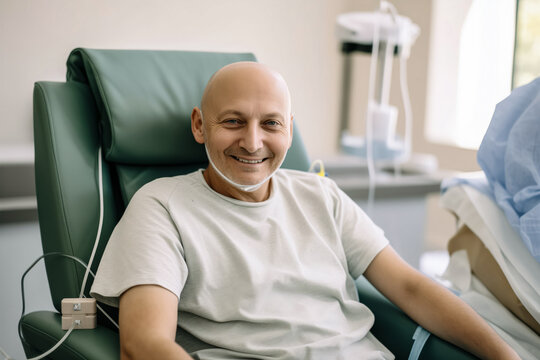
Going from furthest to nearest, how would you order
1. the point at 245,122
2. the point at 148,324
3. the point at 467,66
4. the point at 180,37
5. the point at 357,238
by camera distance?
the point at 467,66 → the point at 180,37 → the point at 357,238 → the point at 245,122 → the point at 148,324

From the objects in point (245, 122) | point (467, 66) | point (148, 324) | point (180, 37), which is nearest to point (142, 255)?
point (148, 324)

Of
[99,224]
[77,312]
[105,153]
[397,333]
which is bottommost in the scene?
[397,333]

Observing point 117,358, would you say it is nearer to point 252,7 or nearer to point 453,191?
point 453,191

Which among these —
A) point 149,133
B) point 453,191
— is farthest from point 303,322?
point 453,191

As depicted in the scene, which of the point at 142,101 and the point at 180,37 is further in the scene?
the point at 180,37

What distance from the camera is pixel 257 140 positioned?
3.71 ft

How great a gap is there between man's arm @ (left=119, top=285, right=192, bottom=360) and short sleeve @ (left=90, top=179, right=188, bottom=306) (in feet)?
0.06

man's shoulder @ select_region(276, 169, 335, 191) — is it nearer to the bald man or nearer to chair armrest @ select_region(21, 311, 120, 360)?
the bald man

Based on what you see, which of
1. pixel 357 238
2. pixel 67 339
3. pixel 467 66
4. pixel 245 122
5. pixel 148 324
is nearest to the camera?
pixel 148 324

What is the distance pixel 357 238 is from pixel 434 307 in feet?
0.71

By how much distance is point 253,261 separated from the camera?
1116 millimetres

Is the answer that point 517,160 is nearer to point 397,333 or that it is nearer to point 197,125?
point 397,333

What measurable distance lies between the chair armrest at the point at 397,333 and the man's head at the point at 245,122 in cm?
40

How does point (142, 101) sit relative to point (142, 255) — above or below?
above
